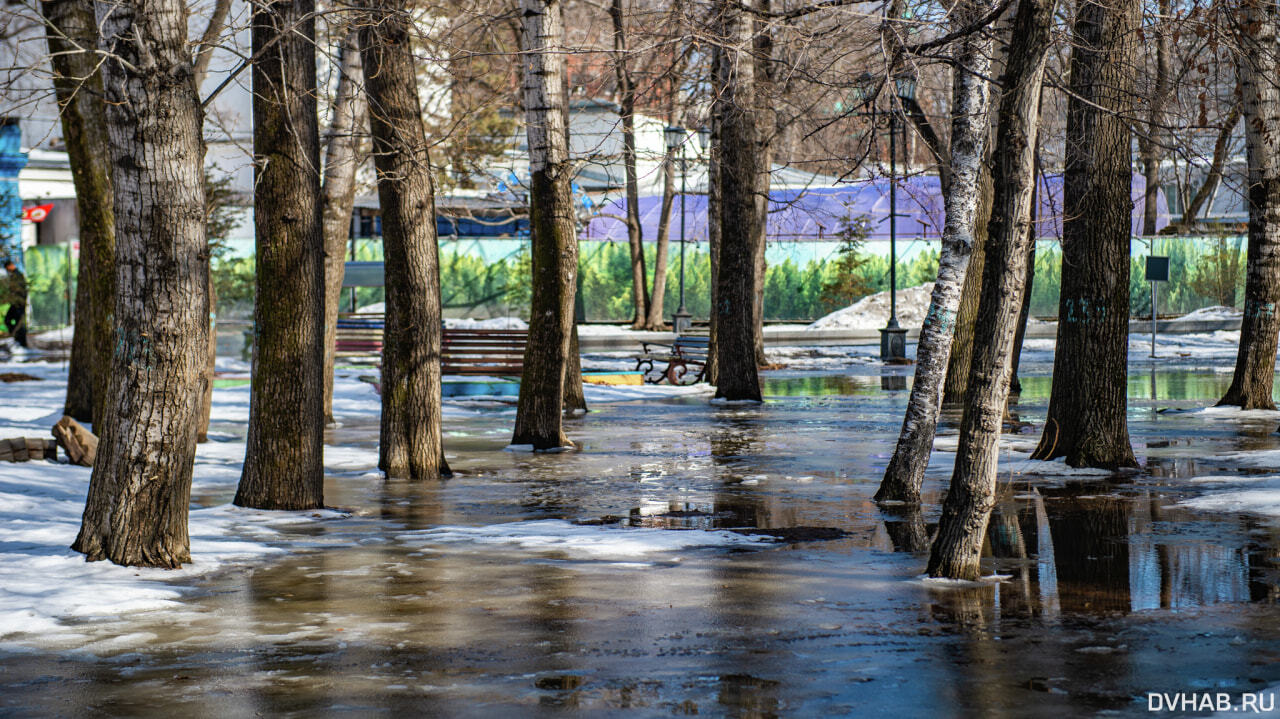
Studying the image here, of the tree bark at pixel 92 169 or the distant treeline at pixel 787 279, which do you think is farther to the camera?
the distant treeline at pixel 787 279

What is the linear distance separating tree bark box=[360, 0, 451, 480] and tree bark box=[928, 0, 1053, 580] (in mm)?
6214

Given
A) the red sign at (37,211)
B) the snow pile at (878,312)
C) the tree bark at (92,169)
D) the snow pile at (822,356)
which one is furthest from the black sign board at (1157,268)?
the red sign at (37,211)

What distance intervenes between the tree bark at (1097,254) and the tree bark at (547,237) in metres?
5.19

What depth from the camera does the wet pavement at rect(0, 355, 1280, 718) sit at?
5590 mm

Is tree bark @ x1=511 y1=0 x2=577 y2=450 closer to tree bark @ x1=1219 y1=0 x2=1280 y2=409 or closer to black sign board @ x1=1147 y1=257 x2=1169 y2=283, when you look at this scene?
tree bark @ x1=1219 y1=0 x2=1280 y2=409

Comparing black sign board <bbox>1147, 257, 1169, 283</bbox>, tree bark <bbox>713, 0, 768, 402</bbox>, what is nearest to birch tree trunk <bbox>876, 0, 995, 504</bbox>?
tree bark <bbox>713, 0, 768, 402</bbox>

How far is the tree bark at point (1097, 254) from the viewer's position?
1279 centimetres

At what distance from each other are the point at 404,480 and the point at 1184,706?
8874 millimetres

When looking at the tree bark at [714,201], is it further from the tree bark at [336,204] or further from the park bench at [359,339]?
the park bench at [359,339]

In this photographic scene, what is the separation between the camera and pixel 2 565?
8258mm

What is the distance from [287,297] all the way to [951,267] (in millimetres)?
5102

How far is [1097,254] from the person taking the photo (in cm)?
1298

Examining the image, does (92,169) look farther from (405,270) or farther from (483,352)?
(483,352)

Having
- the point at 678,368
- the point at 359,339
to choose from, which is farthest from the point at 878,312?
the point at 359,339
